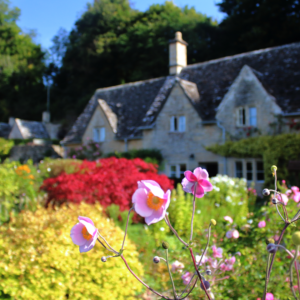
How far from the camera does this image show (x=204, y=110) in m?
17.5

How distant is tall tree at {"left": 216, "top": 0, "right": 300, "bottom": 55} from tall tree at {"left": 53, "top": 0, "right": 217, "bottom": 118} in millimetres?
2491

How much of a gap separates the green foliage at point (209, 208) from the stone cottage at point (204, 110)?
587cm

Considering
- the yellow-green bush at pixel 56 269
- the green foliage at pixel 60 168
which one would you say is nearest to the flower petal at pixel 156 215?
the yellow-green bush at pixel 56 269

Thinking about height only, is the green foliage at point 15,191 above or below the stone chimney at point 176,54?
below

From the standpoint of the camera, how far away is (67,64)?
44281mm

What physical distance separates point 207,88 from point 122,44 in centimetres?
2275

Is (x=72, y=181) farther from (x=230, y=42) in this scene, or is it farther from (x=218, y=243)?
(x=230, y=42)

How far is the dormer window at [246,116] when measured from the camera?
15812mm

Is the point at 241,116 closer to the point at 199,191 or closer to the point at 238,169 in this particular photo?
the point at 238,169

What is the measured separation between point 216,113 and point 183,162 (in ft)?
10.8

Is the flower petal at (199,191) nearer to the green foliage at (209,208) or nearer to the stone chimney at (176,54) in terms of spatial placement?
the green foliage at (209,208)

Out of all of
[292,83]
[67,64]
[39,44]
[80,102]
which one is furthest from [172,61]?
[39,44]

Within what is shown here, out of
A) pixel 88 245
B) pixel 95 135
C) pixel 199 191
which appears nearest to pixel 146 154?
pixel 95 135

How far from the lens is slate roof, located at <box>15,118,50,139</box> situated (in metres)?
39.2
